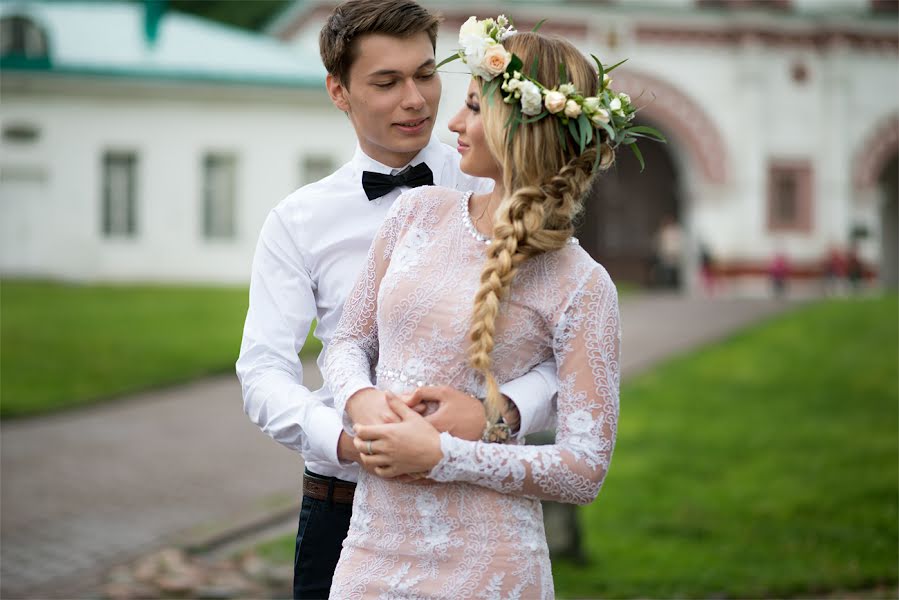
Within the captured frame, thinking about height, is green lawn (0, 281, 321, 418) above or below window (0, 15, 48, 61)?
below

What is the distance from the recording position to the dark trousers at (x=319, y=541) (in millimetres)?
3193

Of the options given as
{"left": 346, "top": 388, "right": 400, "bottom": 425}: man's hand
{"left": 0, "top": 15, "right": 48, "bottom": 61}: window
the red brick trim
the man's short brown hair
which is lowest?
{"left": 346, "top": 388, "right": 400, "bottom": 425}: man's hand

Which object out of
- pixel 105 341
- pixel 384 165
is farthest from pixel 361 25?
pixel 105 341

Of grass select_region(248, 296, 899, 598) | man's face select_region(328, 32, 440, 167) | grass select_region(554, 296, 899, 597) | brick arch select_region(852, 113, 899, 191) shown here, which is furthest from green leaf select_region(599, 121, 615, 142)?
brick arch select_region(852, 113, 899, 191)

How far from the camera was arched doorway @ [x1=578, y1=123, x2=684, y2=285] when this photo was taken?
31.5 meters

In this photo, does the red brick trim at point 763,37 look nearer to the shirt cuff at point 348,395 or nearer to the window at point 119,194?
the window at point 119,194

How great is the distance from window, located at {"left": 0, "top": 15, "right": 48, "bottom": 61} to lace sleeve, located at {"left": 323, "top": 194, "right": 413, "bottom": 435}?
79.6ft

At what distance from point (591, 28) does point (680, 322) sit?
431 inches

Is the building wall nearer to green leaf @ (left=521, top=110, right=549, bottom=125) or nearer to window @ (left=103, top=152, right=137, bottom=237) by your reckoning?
window @ (left=103, top=152, right=137, bottom=237)

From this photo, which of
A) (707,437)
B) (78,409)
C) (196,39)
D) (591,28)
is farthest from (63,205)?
(707,437)

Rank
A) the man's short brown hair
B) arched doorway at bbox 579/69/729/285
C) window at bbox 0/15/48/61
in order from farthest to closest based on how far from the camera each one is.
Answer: arched doorway at bbox 579/69/729/285 → window at bbox 0/15/48/61 → the man's short brown hair

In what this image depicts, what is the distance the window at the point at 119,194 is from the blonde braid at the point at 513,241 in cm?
2459

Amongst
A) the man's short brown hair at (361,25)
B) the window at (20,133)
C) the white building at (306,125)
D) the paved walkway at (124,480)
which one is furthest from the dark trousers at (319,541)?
the window at (20,133)

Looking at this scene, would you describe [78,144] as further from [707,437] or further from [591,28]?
[707,437]
